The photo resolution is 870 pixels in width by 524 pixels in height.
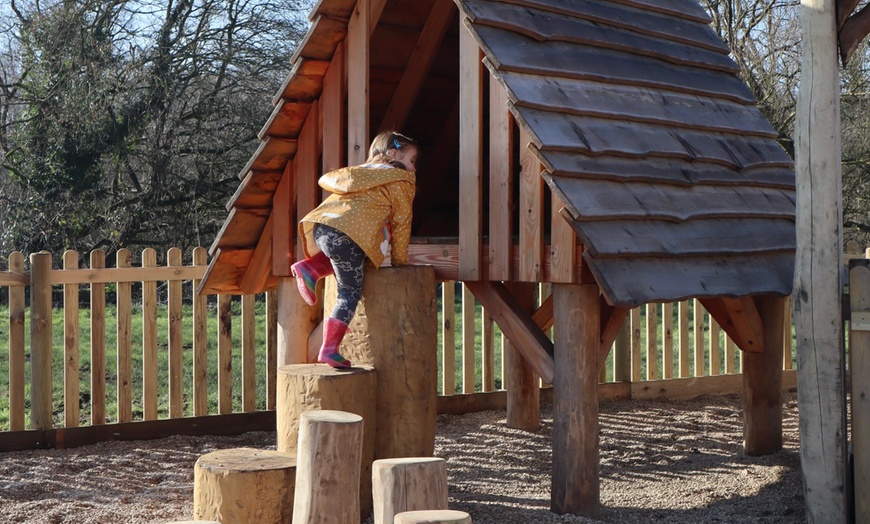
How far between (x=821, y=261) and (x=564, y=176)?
1.31 meters

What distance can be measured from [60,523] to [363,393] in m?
1.78

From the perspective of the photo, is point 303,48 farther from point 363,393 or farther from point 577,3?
point 363,393

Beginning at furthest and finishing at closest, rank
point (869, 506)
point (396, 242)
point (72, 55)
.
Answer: point (72, 55) < point (396, 242) < point (869, 506)

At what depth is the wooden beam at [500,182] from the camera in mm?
5320

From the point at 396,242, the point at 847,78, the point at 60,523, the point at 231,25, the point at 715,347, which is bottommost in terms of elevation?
the point at 60,523

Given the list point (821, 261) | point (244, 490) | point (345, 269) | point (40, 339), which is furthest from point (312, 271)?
point (821, 261)

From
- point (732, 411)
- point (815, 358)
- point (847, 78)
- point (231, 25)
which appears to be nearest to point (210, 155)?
point (231, 25)

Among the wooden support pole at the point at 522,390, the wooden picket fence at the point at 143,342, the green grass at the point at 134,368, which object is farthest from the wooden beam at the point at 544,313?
the green grass at the point at 134,368

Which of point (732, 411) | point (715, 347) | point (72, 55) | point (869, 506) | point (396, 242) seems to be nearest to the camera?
point (869, 506)

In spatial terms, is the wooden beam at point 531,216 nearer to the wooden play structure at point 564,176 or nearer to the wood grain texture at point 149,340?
the wooden play structure at point 564,176

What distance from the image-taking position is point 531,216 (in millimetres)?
5156

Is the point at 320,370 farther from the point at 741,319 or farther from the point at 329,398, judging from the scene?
the point at 741,319

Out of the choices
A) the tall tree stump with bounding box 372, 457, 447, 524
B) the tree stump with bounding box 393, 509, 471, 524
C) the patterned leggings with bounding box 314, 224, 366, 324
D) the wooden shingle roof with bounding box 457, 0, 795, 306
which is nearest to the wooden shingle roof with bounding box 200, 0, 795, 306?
the wooden shingle roof with bounding box 457, 0, 795, 306

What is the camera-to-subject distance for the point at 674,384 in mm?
9203
